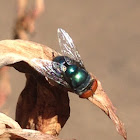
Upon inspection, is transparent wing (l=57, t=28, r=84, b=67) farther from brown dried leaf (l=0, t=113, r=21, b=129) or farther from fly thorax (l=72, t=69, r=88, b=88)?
brown dried leaf (l=0, t=113, r=21, b=129)

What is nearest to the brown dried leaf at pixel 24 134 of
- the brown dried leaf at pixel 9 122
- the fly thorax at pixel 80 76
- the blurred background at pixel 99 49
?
the brown dried leaf at pixel 9 122

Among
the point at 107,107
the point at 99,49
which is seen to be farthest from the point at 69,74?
the point at 99,49

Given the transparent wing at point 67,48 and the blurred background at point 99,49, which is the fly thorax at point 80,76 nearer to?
the transparent wing at point 67,48

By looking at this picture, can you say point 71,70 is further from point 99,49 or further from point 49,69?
point 99,49

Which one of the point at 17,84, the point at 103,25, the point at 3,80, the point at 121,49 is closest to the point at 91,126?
the point at 17,84

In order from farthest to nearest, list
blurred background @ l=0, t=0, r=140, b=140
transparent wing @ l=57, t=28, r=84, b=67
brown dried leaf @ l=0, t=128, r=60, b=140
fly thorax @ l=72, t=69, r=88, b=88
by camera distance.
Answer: blurred background @ l=0, t=0, r=140, b=140
transparent wing @ l=57, t=28, r=84, b=67
fly thorax @ l=72, t=69, r=88, b=88
brown dried leaf @ l=0, t=128, r=60, b=140

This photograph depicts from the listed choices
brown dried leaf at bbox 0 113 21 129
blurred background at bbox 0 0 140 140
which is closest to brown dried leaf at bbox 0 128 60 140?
brown dried leaf at bbox 0 113 21 129

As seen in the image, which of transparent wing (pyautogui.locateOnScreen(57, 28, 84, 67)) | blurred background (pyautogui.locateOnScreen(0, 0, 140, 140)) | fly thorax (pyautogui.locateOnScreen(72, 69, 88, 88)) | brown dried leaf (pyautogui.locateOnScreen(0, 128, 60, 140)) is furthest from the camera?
blurred background (pyautogui.locateOnScreen(0, 0, 140, 140))
